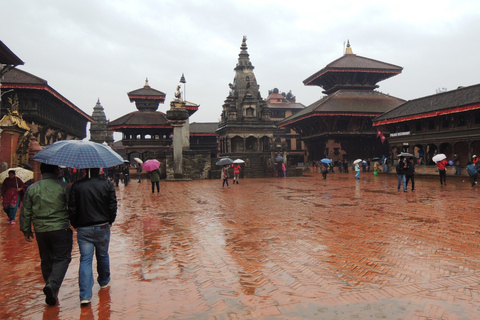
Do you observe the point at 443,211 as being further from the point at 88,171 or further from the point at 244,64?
the point at 244,64

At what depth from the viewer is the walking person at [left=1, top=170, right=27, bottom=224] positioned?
28.0ft

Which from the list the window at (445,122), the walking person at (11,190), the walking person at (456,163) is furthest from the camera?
the window at (445,122)

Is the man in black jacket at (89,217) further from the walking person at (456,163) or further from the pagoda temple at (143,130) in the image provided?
the pagoda temple at (143,130)

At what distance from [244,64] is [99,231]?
1486 inches

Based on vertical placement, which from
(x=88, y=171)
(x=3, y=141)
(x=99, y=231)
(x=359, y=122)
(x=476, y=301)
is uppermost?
(x=359, y=122)

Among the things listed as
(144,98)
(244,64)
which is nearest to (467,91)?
(244,64)

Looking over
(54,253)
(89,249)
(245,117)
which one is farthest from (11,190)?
(245,117)

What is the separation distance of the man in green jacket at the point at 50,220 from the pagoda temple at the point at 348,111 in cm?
3255

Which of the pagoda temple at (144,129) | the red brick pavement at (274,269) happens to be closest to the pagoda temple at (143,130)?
the pagoda temple at (144,129)

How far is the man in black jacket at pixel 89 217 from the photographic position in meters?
4.10

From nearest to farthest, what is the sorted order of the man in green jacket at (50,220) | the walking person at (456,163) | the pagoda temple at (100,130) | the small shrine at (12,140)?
the man in green jacket at (50,220)
the small shrine at (12,140)
the walking person at (456,163)
the pagoda temple at (100,130)

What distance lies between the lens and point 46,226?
4016 mm

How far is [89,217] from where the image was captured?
4.13m

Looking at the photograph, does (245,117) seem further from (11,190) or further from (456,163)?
(11,190)
